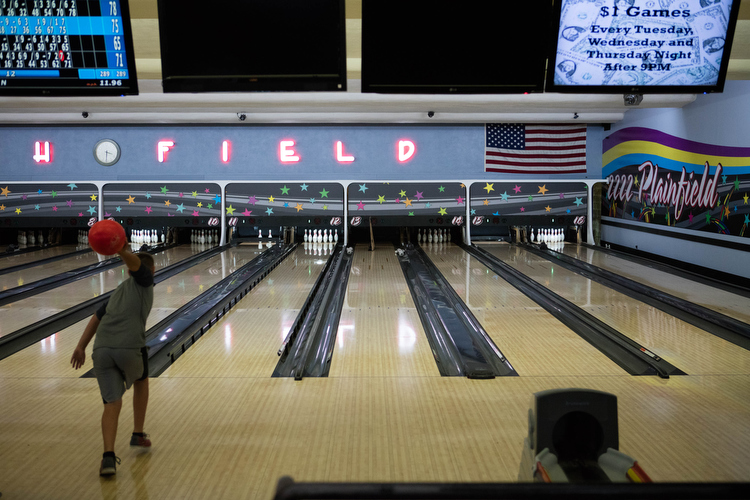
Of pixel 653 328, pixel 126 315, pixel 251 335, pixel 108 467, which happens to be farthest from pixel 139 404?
pixel 653 328

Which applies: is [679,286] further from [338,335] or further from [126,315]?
[126,315]

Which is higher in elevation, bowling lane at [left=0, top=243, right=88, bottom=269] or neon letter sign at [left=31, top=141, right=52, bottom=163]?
neon letter sign at [left=31, top=141, right=52, bottom=163]

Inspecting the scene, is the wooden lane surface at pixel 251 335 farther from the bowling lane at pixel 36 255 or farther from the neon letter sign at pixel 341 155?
the neon letter sign at pixel 341 155

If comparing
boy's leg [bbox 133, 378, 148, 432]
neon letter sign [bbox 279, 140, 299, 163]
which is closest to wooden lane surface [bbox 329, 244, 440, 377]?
boy's leg [bbox 133, 378, 148, 432]

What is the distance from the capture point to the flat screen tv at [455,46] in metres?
2.71

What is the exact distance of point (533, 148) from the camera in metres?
8.95

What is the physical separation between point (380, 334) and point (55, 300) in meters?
2.79

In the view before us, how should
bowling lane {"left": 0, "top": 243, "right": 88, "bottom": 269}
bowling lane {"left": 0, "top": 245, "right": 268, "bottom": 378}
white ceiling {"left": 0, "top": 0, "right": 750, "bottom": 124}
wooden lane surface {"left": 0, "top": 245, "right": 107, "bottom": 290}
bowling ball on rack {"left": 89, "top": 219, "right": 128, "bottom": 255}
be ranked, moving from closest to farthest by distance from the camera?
bowling ball on rack {"left": 89, "top": 219, "right": 128, "bottom": 255} → bowling lane {"left": 0, "top": 245, "right": 268, "bottom": 378} → white ceiling {"left": 0, "top": 0, "right": 750, "bottom": 124} → wooden lane surface {"left": 0, "top": 245, "right": 107, "bottom": 290} → bowling lane {"left": 0, "top": 243, "right": 88, "bottom": 269}

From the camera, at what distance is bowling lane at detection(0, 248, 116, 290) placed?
218 inches

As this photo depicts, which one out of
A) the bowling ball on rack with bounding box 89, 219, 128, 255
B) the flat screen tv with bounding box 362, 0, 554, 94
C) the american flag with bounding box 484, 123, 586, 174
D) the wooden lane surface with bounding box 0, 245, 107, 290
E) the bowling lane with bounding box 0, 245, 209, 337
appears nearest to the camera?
the bowling ball on rack with bounding box 89, 219, 128, 255

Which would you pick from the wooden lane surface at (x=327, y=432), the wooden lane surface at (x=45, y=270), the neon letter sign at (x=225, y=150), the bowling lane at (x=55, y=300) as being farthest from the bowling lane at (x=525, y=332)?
the neon letter sign at (x=225, y=150)

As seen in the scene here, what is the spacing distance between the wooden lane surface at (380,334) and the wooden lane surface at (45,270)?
308 centimetres

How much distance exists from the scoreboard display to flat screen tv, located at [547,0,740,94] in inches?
84.6

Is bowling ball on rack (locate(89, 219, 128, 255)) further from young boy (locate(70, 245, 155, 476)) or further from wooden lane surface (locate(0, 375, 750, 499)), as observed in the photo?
wooden lane surface (locate(0, 375, 750, 499))
